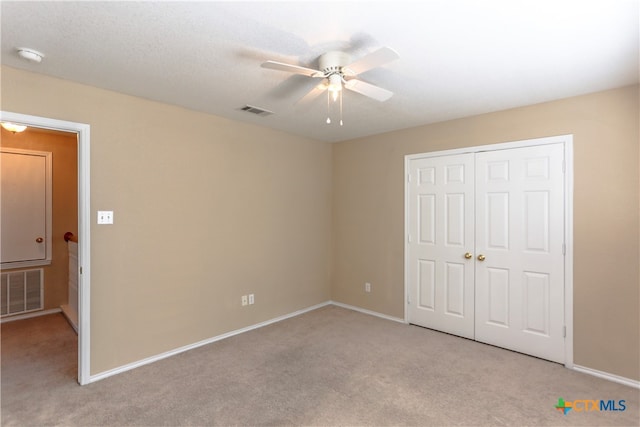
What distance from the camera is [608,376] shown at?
2.73m

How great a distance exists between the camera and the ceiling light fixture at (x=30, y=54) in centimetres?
206

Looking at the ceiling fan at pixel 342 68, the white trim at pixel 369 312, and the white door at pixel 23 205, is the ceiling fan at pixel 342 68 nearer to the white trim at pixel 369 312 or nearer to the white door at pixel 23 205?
the white trim at pixel 369 312

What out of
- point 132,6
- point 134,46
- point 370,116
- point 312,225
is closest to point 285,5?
point 132,6

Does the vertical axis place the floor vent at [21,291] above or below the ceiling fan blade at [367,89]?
below

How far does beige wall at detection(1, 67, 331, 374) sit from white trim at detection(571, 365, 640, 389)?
299 cm

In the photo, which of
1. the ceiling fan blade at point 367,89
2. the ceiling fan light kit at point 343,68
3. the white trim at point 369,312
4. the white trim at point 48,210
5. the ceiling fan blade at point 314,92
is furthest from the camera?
the white trim at point 48,210

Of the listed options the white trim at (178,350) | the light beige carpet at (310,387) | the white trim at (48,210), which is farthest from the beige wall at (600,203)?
the white trim at (48,210)

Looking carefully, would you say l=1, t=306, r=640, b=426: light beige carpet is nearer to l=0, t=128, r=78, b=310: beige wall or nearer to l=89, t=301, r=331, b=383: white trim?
l=89, t=301, r=331, b=383: white trim

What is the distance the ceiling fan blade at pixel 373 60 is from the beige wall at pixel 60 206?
4.23 meters

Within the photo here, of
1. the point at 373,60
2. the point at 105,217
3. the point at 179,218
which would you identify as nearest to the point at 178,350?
the point at 179,218

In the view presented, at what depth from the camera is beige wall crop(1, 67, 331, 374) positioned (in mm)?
2736

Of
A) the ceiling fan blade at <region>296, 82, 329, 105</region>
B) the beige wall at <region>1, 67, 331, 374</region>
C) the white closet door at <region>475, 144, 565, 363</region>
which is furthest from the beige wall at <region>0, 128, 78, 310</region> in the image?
the white closet door at <region>475, 144, 565, 363</region>

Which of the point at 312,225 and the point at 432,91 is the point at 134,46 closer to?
the point at 432,91

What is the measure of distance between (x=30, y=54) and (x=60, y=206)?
10.0 ft
